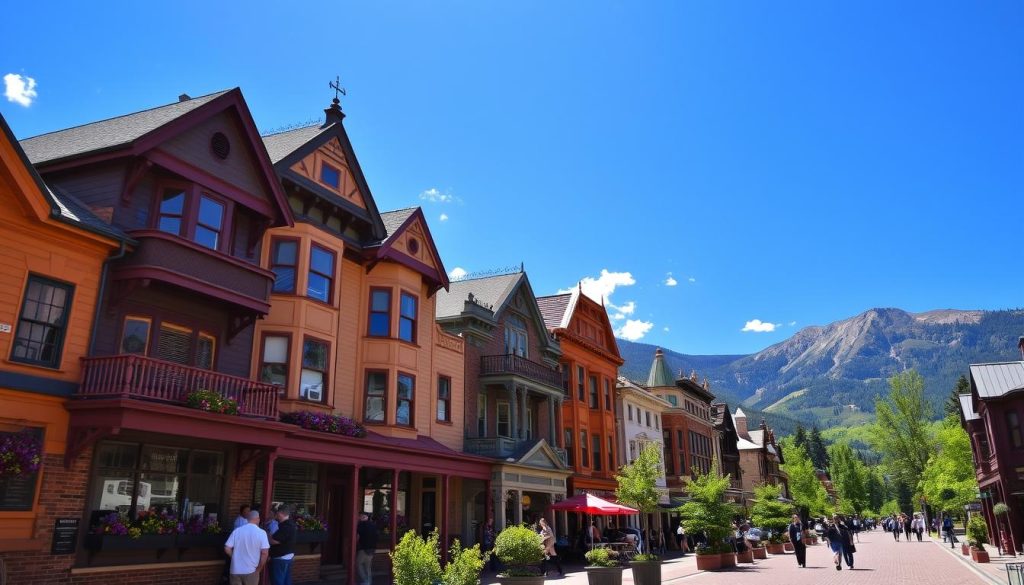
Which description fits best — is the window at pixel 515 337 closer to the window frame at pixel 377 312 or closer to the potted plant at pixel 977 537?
the window frame at pixel 377 312

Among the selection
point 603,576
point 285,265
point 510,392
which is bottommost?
point 603,576

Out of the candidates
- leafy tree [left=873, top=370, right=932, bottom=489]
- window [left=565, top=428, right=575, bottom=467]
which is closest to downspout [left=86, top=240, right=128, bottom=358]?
window [left=565, top=428, right=575, bottom=467]

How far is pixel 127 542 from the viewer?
15234 millimetres

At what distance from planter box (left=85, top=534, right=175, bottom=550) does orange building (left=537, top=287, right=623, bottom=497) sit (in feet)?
78.3

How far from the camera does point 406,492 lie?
27125mm

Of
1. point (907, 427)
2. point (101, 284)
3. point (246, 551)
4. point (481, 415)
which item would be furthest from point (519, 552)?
point (907, 427)

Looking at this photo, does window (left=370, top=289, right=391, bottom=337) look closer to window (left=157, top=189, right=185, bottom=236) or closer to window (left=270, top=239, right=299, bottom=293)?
window (left=270, top=239, right=299, bottom=293)

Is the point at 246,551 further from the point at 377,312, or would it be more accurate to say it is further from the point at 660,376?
the point at 660,376

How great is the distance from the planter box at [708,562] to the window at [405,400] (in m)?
12.1

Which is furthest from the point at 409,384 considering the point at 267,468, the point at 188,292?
the point at 188,292

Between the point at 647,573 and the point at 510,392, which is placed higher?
the point at 510,392

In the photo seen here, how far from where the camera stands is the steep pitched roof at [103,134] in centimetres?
1753

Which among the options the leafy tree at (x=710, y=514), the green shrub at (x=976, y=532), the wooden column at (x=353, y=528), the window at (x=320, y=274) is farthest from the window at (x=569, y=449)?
the window at (x=320, y=274)

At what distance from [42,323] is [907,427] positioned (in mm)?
79381
